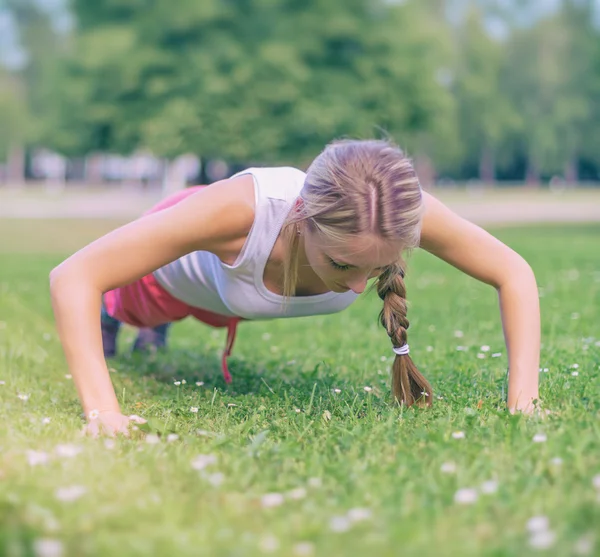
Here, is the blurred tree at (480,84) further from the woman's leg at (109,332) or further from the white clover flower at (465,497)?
the white clover flower at (465,497)

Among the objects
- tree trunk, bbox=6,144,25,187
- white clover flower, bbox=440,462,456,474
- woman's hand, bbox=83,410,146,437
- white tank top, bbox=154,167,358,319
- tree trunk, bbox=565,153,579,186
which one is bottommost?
tree trunk, bbox=6,144,25,187

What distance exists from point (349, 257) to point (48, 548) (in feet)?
5.60

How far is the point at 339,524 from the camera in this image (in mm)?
2307

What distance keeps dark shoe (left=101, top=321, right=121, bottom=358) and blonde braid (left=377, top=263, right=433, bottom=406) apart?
2.32m

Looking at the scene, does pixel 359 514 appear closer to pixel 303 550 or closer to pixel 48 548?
pixel 303 550

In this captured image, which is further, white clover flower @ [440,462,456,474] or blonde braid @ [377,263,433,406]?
blonde braid @ [377,263,433,406]

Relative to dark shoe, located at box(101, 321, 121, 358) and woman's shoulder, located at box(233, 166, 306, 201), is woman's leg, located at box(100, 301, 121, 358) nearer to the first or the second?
dark shoe, located at box(101, 321, 121, 358)

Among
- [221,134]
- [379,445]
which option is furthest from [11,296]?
[221,134]

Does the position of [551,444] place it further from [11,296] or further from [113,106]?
[113,106]

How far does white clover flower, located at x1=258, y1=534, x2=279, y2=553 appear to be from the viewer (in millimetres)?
2150

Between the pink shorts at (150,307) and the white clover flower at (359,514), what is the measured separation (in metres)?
2.37

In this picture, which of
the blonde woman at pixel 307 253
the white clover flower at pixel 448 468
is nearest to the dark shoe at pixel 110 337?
the blonde woman at pixel 307 253

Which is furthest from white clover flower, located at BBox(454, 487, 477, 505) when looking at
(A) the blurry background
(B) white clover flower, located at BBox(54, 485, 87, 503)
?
(A) the blurry background

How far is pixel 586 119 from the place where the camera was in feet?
178
